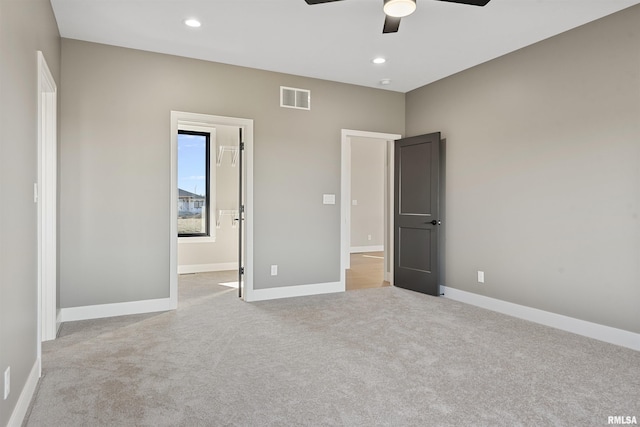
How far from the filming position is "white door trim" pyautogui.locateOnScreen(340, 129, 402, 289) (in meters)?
5.30

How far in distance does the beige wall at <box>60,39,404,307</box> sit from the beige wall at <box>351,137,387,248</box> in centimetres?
442

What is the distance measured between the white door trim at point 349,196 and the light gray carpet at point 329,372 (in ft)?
4.53

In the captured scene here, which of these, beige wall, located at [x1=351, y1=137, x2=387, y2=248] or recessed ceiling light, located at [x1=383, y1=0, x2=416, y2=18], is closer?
recessed ceiling light, located at [x1=383, y1=0, x2=416, y2=18]

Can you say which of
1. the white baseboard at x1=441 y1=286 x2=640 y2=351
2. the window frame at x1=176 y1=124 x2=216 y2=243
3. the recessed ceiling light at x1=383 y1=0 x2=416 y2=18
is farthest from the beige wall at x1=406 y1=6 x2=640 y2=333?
the window frame at x1=176 y1=124 x2=216 y2=243

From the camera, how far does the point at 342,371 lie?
273cm

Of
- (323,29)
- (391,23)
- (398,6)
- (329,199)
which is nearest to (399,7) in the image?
(398,6)

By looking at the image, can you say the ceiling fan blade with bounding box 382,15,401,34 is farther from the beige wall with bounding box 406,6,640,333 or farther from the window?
the window

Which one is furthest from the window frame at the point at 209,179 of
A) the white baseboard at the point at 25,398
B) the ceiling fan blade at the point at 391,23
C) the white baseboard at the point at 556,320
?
the ceiling fan blade at the point at 391,23

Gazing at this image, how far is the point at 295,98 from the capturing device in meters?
4.98

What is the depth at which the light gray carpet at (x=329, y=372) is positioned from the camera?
217cm

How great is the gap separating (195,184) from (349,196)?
2.88 metres

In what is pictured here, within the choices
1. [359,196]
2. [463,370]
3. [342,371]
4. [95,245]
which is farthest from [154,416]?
[359,196]

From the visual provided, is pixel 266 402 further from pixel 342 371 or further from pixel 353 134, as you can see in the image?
pixel 353 134

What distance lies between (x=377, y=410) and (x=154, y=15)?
352 cm
